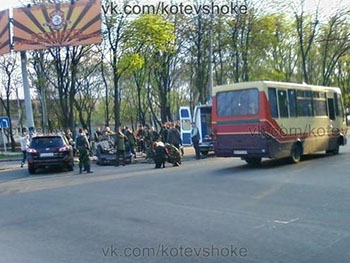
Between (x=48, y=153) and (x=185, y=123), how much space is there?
12.0 meters

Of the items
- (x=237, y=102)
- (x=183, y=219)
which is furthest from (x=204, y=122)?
(x=183, y=219)

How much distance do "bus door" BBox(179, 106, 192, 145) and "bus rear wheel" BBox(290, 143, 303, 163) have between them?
1228cm

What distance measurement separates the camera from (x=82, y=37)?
24250 millimetres

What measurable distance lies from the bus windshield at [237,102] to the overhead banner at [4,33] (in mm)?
13045

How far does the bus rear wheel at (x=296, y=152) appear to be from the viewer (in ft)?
59.7

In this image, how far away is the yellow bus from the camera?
16766 millimetres

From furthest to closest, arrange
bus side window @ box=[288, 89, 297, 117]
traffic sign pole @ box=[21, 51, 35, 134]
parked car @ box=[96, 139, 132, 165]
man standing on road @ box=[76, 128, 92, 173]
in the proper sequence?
traffic sign pole @ box=[21, 51, 35, 134], parked car @ box=[96, 139, 132, 165], man standing on road @ box=[76, 128, 92, 173], bus side window @ box=[288, 89, 297, 117]

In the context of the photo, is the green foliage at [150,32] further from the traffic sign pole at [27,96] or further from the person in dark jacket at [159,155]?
the person in dark jacket at [159,155]

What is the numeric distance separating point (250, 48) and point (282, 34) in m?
4.96

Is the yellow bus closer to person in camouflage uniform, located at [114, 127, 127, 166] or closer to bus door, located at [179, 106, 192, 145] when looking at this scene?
person in camouflage uniform, located at [114, 127, 127, 166]

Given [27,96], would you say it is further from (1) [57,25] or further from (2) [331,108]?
(2) [331,108]

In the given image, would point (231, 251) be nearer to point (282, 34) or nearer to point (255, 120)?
point (255, 120)

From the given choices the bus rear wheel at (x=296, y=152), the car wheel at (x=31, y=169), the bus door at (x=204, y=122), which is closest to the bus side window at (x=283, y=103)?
the bus rear wheel at (x=296, y=152)

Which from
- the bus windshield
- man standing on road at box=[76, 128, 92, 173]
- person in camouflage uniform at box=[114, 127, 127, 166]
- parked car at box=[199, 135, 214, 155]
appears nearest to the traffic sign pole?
person in camouflage uniform at box=[114, 127, 127, 166]
